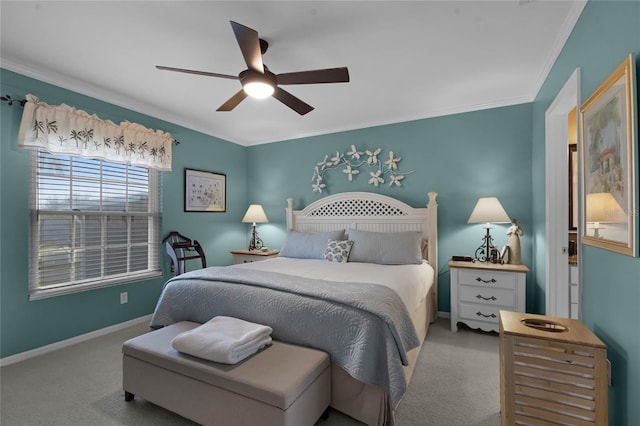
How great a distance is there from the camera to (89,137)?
2.94m

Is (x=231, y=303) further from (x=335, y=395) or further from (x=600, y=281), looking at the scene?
(x=600, y=281)

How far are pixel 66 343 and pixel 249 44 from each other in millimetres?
3247

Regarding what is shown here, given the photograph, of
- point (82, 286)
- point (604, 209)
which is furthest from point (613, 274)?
point (82, 286)

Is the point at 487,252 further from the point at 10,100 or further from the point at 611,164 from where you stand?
the point at 10,100

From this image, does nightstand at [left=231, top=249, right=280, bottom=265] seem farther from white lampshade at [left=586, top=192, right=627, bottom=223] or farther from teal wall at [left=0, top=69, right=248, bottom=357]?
white lampshade at [left=586, top=192, right=627, bottom=223]

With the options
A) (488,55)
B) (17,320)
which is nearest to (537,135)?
(488,55)

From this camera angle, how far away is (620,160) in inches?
49.9

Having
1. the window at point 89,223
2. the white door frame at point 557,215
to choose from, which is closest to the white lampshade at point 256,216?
the window at point 89,223

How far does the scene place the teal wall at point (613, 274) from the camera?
1213 mm

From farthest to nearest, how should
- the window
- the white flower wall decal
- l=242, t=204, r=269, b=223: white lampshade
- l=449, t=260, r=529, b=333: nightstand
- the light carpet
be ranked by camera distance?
1. l=242, t=204, r=269, b=223: white lampshade
2. the white flower wall decal
3. l=449, t=260, r=529, b=333: nightstand
4. the window
5. the light carpet

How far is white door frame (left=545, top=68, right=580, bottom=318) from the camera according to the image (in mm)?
2490

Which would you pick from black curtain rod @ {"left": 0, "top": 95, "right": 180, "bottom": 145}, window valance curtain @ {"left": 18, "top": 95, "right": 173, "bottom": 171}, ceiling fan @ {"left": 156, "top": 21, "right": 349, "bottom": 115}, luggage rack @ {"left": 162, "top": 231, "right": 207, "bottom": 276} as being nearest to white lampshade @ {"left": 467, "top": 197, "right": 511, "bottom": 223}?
ceiling fan @ {"left": 156, "top": 21, "right": 349, "bottom": 115}

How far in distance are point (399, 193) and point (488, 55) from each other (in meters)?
1.86

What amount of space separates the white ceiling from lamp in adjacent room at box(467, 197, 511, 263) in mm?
1182
